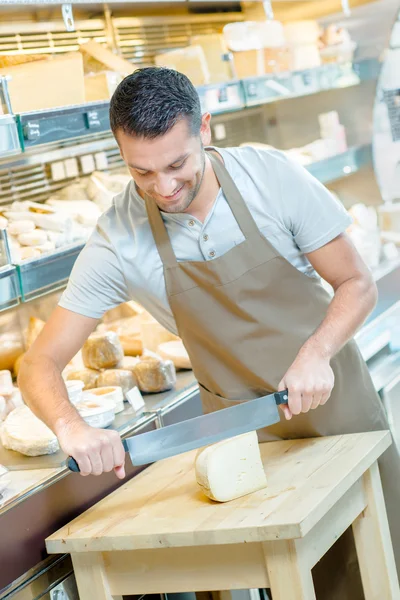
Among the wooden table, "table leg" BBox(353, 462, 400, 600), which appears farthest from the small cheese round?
"table leg" BBox(353, 462, 400, 600)

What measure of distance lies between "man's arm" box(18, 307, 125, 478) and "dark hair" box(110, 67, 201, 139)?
0.54 m

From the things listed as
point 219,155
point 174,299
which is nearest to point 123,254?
point 174,299

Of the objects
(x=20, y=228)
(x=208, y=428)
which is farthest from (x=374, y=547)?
(x=20, y=228)

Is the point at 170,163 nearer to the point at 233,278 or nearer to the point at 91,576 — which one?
the point at 233,278

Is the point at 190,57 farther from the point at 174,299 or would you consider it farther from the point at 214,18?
the point at 174,299

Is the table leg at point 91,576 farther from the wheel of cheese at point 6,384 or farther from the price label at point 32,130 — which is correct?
the price label at point 32,130

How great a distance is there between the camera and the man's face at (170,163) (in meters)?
2.02

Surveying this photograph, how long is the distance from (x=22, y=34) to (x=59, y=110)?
0.73 meters

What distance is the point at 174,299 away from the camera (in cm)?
232

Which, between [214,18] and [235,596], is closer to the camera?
[235,596]

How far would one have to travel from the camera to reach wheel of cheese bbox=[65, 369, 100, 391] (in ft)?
9.40

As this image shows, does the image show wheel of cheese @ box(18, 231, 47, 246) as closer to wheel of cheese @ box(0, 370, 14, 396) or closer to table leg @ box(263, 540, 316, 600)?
wheel of cheese @ box(0, 370, 14, 396)

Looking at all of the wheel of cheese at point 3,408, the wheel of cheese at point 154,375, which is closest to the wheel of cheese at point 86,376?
the wheel of cheese at point 154,375

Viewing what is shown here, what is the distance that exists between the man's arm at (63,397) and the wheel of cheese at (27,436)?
20 cm
